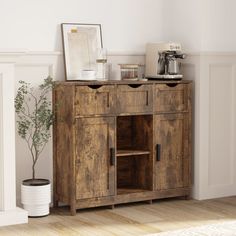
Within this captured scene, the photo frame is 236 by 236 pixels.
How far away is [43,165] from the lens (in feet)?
16.5

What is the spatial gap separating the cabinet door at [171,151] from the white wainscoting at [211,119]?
4.8 inches

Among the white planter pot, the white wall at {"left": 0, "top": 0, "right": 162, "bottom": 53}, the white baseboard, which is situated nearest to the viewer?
the white baseboard

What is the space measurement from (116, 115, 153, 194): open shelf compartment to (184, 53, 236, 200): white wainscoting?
1.41 feet

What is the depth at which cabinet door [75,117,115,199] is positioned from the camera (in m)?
4.77

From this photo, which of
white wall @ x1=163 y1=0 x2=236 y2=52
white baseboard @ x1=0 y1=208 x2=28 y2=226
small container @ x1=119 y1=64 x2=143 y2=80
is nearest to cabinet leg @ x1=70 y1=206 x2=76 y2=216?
white baseboard @ x1=0 y1=208 x2=28 y2=226

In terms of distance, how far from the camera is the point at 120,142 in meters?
5.33

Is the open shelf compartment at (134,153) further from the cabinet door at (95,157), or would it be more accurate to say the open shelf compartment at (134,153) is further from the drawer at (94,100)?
the drawer at (94,100)

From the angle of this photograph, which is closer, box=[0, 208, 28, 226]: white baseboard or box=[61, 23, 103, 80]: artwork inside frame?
box=[0, 208, 28, 226]: white baseboard

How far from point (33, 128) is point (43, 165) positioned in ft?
0.98

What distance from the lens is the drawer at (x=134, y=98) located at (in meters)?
4.89

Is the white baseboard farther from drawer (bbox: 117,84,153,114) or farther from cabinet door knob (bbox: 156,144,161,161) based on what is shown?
cabinet door knob (bbox: 156,144,161,161)

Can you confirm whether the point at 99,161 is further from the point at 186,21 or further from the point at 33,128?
the point at 186,21

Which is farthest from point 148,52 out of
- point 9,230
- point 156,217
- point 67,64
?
point 9,230

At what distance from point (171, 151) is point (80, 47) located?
3.55ft
